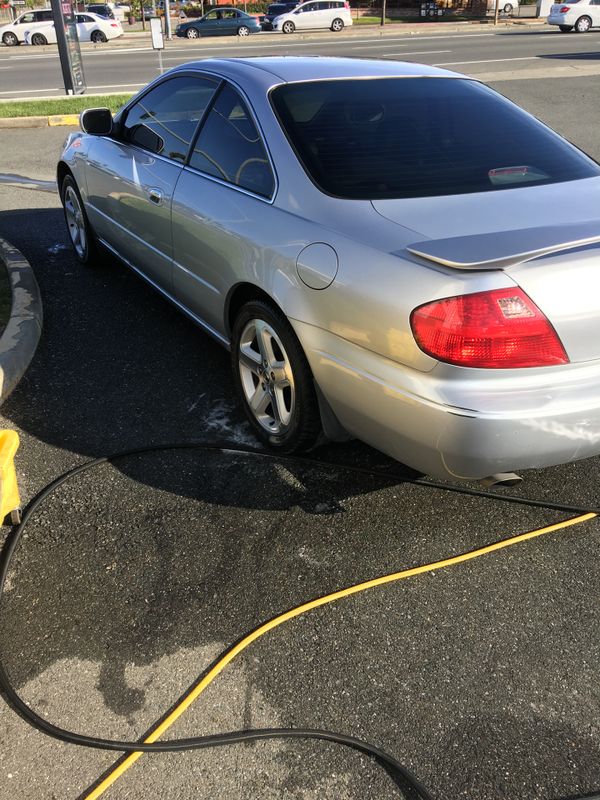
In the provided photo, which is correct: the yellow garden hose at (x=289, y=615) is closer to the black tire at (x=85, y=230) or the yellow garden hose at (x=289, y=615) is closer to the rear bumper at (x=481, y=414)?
the rear bumper at (x=481, y=414)

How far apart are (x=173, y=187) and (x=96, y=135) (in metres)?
1.35

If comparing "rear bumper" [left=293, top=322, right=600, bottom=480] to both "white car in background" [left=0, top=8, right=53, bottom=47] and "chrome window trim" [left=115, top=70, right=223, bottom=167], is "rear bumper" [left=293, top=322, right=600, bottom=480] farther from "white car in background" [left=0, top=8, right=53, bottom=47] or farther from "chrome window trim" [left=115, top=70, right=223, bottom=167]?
"white car in background" [left=0, top=8, right=53, bottom=47]

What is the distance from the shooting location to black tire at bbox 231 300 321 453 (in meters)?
2.96

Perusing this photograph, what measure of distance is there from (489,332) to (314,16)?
39.7 metres

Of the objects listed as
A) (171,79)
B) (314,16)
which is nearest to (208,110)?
(171,79)

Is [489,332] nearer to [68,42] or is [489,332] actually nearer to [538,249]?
[538,249]

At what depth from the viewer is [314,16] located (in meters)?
36.9

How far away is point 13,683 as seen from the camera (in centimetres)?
227

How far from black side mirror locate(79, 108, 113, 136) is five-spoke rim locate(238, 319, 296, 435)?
2.18 metres

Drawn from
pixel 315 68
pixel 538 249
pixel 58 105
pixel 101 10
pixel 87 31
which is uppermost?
pixel 101 10

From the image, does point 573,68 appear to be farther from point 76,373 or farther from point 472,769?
point 472,769

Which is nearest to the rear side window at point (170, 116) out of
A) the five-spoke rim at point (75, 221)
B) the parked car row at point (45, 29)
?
the five-spoke rim at point (75, 221)

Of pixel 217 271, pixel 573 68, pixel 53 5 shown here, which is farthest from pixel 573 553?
pixel 573 68

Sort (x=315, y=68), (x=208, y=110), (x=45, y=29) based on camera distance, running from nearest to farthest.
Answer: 1. (x=315, y=68)
2. (x=208, y=110)
3. (x=45, y=29)
